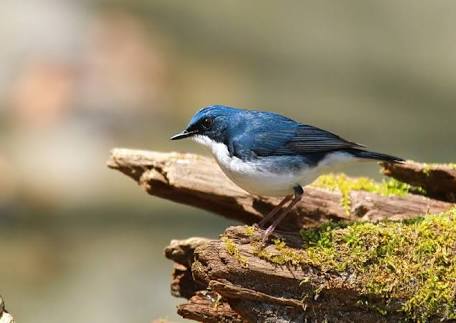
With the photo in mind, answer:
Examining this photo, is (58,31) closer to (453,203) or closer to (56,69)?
(56,69)

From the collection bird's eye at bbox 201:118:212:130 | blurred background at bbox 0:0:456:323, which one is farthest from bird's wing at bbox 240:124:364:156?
blurred background at bbox 0:0:456:323

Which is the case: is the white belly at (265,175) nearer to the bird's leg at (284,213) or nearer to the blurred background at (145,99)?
the bird's leg at (284,213)

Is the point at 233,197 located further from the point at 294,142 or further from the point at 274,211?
the point at 294,142

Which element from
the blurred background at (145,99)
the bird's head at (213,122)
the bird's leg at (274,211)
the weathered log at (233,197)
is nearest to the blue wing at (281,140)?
Answer: the bird's head at (213,122)

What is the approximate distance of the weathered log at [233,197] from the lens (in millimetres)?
5660

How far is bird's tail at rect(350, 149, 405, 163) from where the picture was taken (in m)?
5.09

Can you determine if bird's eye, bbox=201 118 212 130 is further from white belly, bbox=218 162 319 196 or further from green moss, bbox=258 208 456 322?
green moss, bbox=258 208 456 322

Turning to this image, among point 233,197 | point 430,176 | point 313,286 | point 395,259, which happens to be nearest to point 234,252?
point 313,286

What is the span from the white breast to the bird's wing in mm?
113

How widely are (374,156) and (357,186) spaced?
2.81ft

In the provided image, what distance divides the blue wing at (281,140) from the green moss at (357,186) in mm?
684

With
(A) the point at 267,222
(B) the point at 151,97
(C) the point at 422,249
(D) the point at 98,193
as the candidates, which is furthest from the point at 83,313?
(C) the point at 422,249

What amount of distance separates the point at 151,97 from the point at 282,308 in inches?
264

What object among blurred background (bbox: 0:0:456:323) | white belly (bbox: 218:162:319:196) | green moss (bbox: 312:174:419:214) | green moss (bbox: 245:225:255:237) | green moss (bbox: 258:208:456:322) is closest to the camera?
green moss (bbox: 258:208:456:322)
